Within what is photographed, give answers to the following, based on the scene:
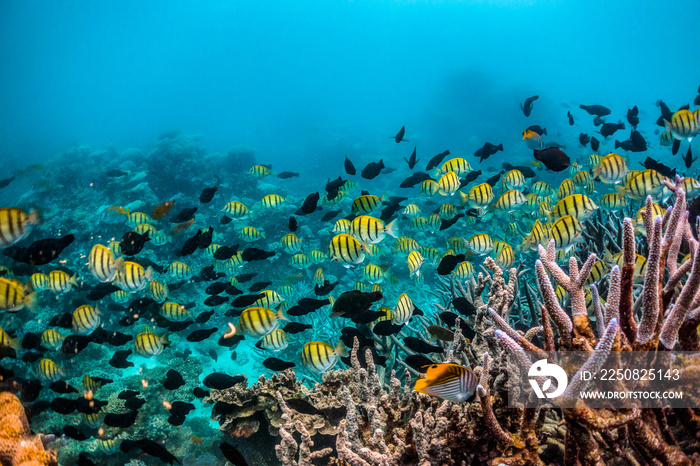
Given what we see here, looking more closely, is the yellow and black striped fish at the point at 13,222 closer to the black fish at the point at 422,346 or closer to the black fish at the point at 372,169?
the black fish at the point at 422,346

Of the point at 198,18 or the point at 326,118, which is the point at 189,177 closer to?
the point at 326,118

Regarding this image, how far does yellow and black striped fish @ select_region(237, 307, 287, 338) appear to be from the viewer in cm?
334

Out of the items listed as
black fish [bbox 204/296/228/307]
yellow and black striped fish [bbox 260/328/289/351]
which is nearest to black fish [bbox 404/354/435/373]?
yellow and black striped fish [bbox 260/328/289/351]

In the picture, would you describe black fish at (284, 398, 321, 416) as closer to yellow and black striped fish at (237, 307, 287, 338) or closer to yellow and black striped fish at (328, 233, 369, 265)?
yellow and black striped fish at (237, 307, 287, 338)

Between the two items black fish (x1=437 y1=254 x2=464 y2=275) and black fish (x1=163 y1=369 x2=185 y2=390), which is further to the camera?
black fish (x1=437 y1=254 x2=464 y2=275)

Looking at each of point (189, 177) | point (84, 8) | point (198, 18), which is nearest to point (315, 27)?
point (198, 18)

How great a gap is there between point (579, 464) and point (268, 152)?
50210mm

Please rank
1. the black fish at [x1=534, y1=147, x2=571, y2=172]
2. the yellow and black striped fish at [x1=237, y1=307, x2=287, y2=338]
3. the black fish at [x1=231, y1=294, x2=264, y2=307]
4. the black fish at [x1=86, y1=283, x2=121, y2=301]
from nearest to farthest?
the yellow and black striped fish at [x1=237, y1=307, x2=287, y2=338]
the black fish at [x1=231, y1=294, x2=264, y2=307]
the black fish at [x1=534, y1=147, x2=571, y2=172]
the black fish at [x1=86, y1=283, x2=121, y2=301]

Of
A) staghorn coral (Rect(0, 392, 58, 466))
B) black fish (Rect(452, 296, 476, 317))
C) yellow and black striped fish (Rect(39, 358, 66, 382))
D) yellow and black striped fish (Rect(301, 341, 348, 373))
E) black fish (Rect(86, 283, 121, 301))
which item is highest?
black fish (Rect(452, 296, 476, 317))

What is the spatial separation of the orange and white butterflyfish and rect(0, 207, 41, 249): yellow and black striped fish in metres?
3.58

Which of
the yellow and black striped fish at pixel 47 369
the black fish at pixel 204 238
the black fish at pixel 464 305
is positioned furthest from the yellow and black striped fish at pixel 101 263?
the black fish at pixel 464 305

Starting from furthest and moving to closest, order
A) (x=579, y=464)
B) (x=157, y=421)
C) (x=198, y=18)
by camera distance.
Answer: (x=198, y=18), (x=157, y=421), (x=579, y=464)

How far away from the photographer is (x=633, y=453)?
4.53 feet

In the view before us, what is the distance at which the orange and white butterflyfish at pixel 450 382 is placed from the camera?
4.56 ft
